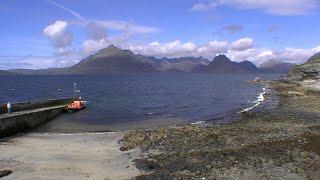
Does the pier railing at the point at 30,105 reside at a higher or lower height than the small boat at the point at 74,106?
higher

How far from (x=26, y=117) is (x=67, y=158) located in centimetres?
1959

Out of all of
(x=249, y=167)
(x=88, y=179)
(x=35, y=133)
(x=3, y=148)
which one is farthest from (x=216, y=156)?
(x=35, y=133)

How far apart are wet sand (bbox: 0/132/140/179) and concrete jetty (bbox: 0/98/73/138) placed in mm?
2400

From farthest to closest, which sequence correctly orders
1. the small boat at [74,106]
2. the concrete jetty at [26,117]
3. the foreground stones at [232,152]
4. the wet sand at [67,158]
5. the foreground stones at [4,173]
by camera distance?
the small boat at [74,106]
the concrete jetty at [26,117]
the wet sand at [67,158]
the foreground stones at [4,173]
the foreground stones at [232,152]

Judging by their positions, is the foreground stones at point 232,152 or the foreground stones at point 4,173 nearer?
the foreground stones at point 232,152

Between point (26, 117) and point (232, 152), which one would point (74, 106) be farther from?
point (232, 152)

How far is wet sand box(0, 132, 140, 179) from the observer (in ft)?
83.7

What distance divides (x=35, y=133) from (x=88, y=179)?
72.1 ft

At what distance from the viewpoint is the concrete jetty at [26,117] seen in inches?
1652

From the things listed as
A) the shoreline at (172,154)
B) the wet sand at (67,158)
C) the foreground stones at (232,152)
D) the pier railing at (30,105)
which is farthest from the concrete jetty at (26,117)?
the foreground stones at (232,152)

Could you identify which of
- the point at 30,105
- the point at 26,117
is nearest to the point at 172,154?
the point at 26,117

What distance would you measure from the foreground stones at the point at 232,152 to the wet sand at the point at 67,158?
146 centimetres

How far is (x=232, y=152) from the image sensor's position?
97.4ft

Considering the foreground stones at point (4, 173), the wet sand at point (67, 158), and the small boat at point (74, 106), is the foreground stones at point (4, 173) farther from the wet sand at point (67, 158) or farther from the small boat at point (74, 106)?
the small boat at point (74, 106)
